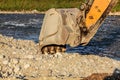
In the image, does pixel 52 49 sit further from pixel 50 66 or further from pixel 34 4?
pixel 34 4

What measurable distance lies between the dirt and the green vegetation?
4949 centimetres

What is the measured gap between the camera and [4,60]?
16.2m

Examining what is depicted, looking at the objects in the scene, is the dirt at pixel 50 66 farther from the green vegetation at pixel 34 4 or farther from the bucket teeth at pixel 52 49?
the green vegetation at pixel 34 4

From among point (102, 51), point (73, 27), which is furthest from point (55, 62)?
point (102, 51)

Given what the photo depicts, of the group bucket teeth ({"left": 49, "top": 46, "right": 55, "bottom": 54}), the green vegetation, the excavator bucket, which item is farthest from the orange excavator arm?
the green vegetation

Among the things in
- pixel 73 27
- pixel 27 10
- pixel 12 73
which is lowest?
pixel 12 73

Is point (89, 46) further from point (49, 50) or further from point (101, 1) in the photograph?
point (101, 1)

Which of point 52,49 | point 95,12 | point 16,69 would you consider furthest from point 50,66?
point 95,12

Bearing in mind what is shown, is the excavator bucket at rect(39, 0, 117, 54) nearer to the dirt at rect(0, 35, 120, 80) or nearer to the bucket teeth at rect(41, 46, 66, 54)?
the dirt at rect(0, 35, 120, 80)

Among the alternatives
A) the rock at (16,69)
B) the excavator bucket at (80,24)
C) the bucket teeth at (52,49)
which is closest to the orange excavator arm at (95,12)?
the excavator bucket at (80,24)

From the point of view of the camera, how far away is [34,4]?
2758 inches

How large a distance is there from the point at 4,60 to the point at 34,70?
1286 millimetres

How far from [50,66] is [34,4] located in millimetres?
54414

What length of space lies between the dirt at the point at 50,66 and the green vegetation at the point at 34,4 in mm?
49490
